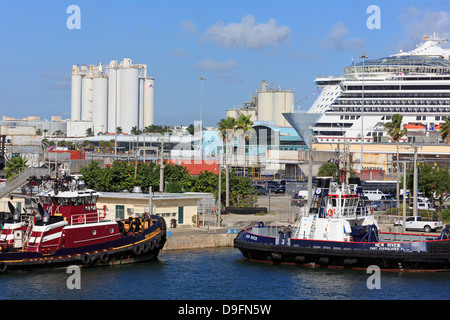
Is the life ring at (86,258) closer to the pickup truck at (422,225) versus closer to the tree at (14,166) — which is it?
the pickup truck at (422,225)

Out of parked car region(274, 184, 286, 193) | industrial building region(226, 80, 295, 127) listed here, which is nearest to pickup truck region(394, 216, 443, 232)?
parked car region(274, 184, 286, 193)

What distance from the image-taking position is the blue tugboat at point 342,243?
3288 cm

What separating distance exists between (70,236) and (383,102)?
79690 mm

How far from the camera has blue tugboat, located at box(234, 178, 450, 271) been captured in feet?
108

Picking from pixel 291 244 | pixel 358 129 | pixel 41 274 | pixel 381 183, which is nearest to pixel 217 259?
pixel 291 244

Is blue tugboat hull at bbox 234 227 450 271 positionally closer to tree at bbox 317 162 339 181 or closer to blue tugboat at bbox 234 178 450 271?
blue tugboat at bbox 234 178 450 271

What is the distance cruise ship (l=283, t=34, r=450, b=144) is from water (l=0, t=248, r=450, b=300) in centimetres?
6873

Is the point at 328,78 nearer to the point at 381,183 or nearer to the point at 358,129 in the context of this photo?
the point at 358,129

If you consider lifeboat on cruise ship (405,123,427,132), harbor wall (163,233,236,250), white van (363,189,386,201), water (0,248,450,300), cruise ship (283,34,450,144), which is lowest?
water (0,248,450,300)

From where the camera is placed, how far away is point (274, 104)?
16838 centimetres

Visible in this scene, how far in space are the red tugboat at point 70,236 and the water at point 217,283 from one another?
1.87 feet

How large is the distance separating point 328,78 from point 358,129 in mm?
15566

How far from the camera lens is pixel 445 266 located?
108 feet

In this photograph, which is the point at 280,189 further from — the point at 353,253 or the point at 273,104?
the point at 273,104
